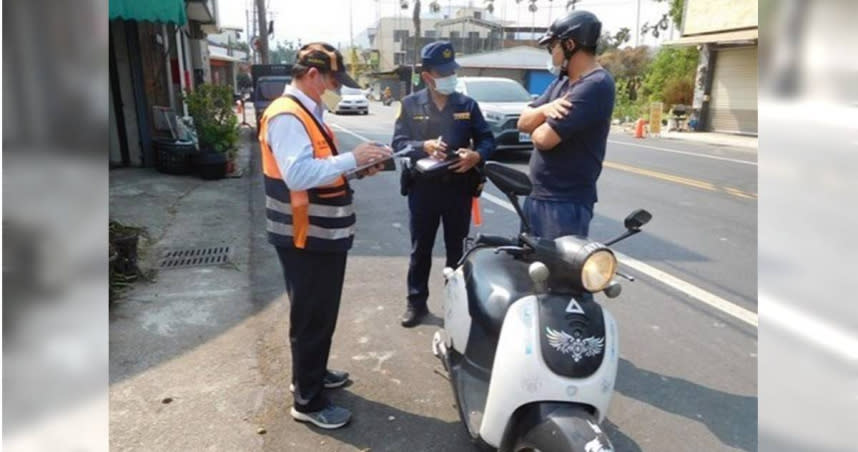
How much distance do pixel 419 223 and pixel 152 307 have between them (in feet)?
6.65

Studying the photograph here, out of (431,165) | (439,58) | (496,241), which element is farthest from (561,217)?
(439,58)

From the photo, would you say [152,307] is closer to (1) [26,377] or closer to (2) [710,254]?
(1) [26,377]

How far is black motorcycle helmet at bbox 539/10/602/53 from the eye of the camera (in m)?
2.68

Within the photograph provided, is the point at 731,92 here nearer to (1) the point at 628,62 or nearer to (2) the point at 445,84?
(2) the point at 445,84

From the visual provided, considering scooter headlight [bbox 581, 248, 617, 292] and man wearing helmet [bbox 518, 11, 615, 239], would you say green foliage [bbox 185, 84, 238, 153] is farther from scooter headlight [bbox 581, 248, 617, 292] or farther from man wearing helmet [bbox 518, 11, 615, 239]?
scooter headlight [bbox 581, 248, 617, 292]

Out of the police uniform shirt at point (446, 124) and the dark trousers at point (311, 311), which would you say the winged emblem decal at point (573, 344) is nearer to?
the dark trousers at point (311, 311)

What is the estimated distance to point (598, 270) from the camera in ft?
6.61

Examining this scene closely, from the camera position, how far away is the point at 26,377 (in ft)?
2.81

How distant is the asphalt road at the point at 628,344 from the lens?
2791 mm

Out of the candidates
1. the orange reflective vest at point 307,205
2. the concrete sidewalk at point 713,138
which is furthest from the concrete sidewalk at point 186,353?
the concrete sidewalk at point 713,138

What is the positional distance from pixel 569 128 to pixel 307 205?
1.26 meters

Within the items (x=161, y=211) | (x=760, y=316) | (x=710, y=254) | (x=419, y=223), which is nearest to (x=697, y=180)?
(x=710, y=254)

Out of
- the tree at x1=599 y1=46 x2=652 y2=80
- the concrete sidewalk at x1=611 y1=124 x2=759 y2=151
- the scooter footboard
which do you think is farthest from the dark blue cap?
the tree at x1=599 y1=46 x2=652 y2=80

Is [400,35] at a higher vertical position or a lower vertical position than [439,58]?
higher
